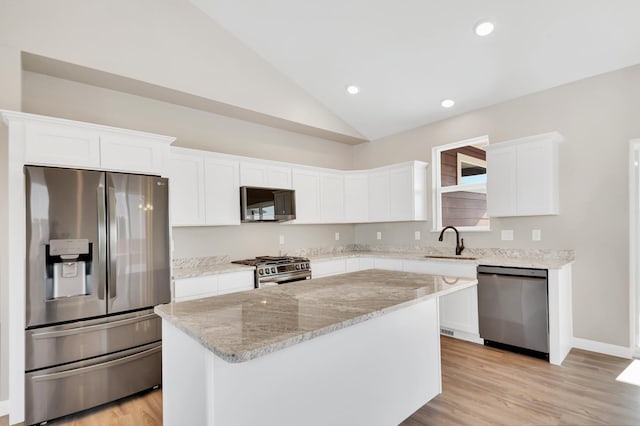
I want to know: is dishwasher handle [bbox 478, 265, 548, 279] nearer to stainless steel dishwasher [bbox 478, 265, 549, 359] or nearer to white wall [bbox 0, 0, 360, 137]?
stainless steel dishwasher [bbox 478, 265, 549, 359]

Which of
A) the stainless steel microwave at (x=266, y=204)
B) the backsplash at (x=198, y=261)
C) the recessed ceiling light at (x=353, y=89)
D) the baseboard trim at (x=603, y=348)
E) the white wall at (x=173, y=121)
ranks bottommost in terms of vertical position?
the baseboard trim at (x=603, y=348)

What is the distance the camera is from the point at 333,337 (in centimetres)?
167

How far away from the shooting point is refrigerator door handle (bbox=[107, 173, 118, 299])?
2.61 m

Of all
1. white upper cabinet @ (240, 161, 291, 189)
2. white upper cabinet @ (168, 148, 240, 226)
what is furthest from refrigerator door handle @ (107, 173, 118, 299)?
white upper cabinet @ (240, 161, 291, 189)

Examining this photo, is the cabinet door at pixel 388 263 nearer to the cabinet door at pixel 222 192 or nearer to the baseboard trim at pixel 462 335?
the baseboard trim at pixel 462 335

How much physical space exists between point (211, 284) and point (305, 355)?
2126 millimetres

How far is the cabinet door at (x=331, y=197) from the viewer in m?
4.96

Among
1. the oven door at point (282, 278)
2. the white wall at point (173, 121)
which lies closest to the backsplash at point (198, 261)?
the oven door at point (282, 278)

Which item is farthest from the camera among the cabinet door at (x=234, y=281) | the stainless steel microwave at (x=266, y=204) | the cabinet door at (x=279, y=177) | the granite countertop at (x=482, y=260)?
the cabinet door at (x=279, y=177)

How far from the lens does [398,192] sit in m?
4.86

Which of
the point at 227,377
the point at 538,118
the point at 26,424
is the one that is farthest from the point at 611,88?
the point at 26,424

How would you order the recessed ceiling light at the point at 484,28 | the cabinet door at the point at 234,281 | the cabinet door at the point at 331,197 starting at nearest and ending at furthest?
the recessed ceiling light at the point at 484,28 → the cabinet door at the point at 234,281 → the cabinet door at the point at 331,197

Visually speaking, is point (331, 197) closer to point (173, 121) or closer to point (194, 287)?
point (173, 121)

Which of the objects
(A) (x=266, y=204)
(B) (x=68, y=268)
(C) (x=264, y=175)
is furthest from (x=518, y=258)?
(B) (x=68, y=268)
